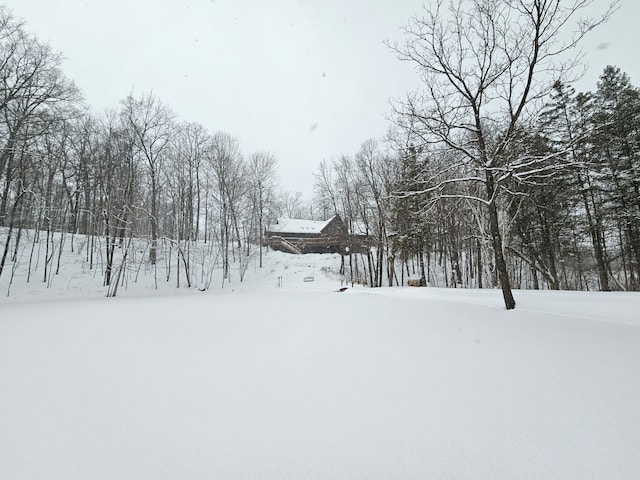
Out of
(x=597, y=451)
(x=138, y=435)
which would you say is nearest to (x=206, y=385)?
(x=138, y=435)

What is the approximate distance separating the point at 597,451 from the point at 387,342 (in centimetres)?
294

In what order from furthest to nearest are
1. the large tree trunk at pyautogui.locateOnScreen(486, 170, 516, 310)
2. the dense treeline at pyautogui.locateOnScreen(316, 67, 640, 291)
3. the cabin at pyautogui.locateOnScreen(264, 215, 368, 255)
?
1. the cabin at pyautogui.locateOnScreen(264, 215, 368, 255)
2. the dense treeline at pyautogui.locateOnScreen(316, 67, 640, 291)
3. the large tree trunk at pyautogui.locateOnScreen(486, 170, 516, 310)

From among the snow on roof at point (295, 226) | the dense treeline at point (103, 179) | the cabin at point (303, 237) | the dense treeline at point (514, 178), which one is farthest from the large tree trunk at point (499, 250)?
the snow on roof at point (295, 226)

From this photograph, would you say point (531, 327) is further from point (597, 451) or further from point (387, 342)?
point (597, 451)

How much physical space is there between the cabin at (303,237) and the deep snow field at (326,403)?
2875cm

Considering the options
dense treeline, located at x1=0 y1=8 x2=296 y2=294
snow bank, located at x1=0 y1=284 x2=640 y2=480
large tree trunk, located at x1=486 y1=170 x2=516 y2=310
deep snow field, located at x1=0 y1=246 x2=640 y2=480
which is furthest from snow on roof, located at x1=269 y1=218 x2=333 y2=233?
snow bank, located at x1=0 y1=284 x2=640 y2=480

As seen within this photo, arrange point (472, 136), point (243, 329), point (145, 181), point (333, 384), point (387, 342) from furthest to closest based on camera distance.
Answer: point (145, 181) → point (472, 136) → point (243, 329) → point (387, 342) → point (333, 384)

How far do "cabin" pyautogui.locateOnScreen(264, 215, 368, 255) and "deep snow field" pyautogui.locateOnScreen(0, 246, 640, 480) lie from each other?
2875 centimetres

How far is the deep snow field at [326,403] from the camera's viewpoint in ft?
5.89

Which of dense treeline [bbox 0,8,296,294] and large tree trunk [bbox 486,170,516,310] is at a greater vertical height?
dense treeline [bbox 0,8,296,294]

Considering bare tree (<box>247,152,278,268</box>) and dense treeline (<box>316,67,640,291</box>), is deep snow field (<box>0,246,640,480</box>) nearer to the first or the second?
dense treeline (<box>316,67,640,291</box>)

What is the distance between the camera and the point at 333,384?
3.01 m

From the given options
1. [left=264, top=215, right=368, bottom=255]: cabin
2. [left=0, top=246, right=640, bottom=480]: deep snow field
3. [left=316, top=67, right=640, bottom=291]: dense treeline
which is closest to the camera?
[left=0, top=246, right=640, bottom=480]: deep snow field

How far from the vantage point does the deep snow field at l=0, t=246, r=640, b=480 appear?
1794mm
